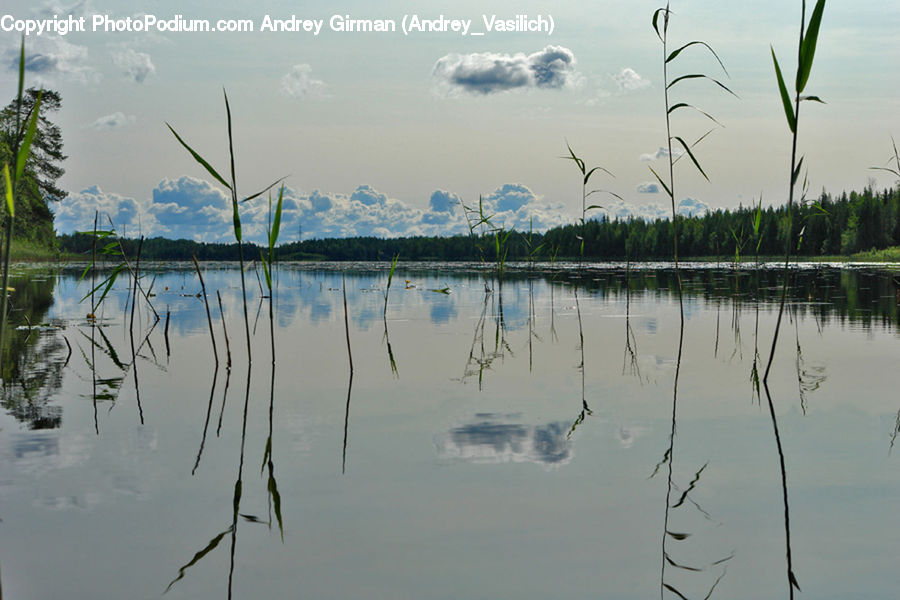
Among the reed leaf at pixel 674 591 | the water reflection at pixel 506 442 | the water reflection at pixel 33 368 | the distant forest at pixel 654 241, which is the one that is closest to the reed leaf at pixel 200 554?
the water reflection at pixel 506 442

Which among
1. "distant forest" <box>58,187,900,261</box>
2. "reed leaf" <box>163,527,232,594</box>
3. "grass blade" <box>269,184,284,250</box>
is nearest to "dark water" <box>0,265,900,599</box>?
"reed leaf" <box>163,527,232,594</box>

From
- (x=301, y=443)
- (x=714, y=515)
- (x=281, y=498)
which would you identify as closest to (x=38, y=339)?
(x=301, y=443)

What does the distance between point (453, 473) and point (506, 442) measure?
27.2 inches

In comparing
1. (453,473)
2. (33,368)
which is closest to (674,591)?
(453,473)

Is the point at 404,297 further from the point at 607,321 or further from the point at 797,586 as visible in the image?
the point at 797,586

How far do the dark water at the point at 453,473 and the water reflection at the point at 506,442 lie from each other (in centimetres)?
2

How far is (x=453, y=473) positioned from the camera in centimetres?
395

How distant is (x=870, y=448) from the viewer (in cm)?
440

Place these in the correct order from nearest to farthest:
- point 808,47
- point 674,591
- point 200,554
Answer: point 674,591 → point 200,554 → point 808,47

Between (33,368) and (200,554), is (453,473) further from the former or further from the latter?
(33,368)

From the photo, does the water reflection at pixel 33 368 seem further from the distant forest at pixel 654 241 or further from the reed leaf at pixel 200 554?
the distant forest at pixel 654 241

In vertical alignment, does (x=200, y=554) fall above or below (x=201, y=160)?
below

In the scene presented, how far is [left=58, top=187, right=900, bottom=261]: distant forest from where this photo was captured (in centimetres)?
7569

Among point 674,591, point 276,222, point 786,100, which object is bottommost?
point 674,591
